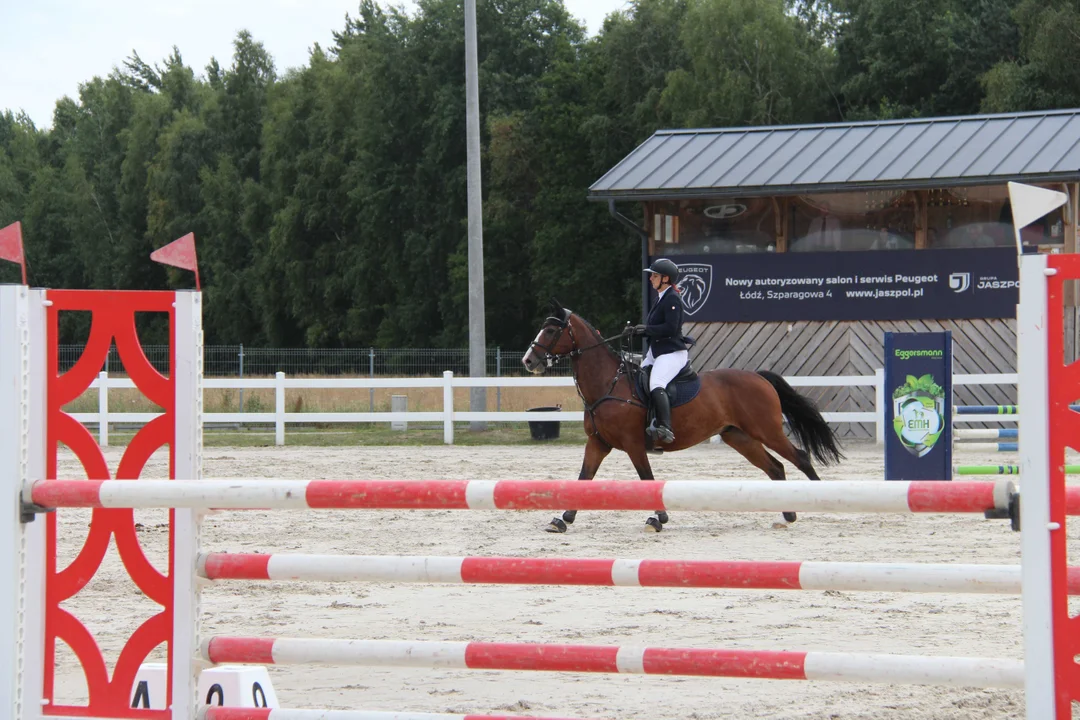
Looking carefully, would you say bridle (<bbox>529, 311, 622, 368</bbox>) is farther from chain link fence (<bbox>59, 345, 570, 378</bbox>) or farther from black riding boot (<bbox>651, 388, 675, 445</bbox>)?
chain link fence (<bbox>59, 345, 570, 378</bbox>)

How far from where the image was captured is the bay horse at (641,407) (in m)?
10.7

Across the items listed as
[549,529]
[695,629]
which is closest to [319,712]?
[695,629]

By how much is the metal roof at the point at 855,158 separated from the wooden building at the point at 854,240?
37 mm

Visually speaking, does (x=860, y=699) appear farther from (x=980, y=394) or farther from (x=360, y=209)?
(x=360, y=209)

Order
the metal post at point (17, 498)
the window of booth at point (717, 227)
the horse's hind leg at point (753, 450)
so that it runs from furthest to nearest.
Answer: the window of booth at point (717, 227), the horse's hind leg at point (753, 450), the metal post at point (17, 498)

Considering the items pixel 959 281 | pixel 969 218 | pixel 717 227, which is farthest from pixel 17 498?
pixel 969 218

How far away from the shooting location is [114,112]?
7338 centimetres

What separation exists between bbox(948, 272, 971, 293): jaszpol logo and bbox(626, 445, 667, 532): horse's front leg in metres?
11.4

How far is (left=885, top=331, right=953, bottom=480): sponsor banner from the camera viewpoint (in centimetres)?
1166

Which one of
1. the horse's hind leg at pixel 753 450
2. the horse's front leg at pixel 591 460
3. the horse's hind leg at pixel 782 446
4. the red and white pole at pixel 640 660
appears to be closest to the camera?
the red and white pole at pixel 640 660

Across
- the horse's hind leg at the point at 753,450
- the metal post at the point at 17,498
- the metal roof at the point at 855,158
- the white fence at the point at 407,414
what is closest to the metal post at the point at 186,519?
the metal post at the point at 17,498

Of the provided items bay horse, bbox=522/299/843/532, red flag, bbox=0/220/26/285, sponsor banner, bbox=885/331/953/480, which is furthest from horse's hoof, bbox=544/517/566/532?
red flag, bbox=0/220/26/285

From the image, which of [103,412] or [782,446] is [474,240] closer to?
[103,412]

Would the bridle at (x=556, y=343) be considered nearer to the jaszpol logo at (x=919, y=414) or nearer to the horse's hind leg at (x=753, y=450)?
the horse's hind leg at (x=753, y=450)
